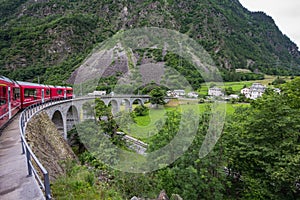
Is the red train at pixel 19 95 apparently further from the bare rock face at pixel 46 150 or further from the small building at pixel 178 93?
the small building at pixel 178 93

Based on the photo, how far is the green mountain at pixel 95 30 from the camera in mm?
74938

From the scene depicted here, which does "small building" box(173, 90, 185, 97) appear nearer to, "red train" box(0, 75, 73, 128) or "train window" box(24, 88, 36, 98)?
"red train" box(0, 75, 73, 128)

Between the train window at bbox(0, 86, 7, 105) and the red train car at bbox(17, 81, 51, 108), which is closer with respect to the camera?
the train window at bbox(0, 86, 7, 105)

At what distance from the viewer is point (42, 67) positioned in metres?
70.1

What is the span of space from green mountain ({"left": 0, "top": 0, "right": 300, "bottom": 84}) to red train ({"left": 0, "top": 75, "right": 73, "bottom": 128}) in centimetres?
4859

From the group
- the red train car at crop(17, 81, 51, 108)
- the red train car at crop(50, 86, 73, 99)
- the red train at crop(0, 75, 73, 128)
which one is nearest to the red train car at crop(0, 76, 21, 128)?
the red train at crop(0, 75, 73, 128)

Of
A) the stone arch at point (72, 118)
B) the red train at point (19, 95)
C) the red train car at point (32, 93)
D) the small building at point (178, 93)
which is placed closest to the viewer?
the red train at point (19, 95)

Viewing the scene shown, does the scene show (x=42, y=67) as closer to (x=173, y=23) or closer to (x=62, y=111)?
(x=62, y=111)

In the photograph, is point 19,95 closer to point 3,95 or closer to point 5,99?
point 5,99

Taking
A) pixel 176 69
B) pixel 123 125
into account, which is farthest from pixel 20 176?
pixel 176 69

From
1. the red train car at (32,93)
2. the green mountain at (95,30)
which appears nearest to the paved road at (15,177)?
the red train car at (32,93)

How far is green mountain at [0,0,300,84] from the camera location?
→ 7494cm

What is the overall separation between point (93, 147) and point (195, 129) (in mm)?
9450

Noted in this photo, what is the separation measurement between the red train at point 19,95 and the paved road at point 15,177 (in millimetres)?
2757
